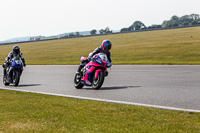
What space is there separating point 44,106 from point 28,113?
900 mm

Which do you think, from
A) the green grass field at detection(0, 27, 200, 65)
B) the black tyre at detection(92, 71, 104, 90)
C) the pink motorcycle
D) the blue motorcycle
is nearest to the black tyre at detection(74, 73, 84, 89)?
the pink motorcycle

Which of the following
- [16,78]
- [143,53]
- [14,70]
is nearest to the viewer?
[16,78]

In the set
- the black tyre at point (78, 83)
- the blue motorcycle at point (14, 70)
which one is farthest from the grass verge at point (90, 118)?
the blue motorcycle at point (14, 70)

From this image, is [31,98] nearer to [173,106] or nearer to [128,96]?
[128,96]

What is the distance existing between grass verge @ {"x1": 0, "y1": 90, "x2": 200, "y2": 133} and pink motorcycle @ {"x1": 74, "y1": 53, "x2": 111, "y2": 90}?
2.92 meters

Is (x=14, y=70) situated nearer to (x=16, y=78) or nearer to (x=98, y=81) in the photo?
(x=16, y=78)

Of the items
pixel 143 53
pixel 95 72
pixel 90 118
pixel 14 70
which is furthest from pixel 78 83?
pixel 143 53

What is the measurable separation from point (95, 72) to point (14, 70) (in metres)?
4.43

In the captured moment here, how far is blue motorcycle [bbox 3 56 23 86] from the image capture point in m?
14.3

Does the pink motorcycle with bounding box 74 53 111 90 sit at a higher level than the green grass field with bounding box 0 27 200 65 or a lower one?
higher

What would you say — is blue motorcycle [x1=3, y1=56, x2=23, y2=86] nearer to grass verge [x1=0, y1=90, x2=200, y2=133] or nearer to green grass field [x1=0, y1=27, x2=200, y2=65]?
grass verge [x1=0, y1=90, x2=200, y2=133]

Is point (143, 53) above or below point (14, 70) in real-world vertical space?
below

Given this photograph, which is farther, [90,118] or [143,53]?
[143,53]

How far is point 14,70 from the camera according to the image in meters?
14.7
